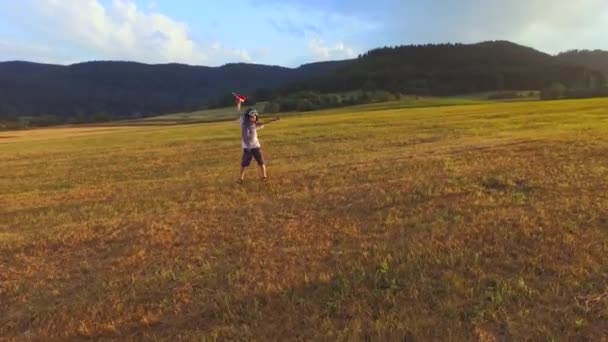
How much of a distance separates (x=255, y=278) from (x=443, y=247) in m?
2.78

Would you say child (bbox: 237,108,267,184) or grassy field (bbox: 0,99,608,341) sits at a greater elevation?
child (bbox: 237,108,267,184)

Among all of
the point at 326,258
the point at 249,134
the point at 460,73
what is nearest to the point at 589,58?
the point at 460,73

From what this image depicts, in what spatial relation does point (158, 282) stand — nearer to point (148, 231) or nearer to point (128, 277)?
point (128, 277)

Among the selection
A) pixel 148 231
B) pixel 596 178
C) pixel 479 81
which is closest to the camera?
pixel 148 231

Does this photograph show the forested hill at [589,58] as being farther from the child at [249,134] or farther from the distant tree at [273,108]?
the child at [249,134]

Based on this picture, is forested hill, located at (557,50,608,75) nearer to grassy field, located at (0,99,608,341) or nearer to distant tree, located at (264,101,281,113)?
distant tree, located at (264,101,281,113)

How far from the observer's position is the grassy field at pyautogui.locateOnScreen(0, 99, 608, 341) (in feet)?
21.3

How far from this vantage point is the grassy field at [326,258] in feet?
21.3

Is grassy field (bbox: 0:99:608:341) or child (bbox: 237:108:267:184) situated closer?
grassy field (bbox: 0:99:608:341)

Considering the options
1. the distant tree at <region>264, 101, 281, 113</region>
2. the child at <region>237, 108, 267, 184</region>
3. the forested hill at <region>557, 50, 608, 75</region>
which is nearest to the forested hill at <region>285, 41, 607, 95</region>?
the forested hill at <region>557, 50, 608, 75</region>

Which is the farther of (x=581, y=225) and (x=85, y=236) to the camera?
(x=85, y=236)

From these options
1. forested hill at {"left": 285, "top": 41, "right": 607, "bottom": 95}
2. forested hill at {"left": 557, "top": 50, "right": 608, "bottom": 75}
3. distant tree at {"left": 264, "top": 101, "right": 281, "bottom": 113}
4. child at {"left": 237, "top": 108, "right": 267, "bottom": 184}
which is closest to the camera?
child at {"left": 237, "top": 108, "right": 267, "bottom": 184}

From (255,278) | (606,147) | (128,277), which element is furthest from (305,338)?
(606,147)

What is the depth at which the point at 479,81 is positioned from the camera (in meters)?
150
